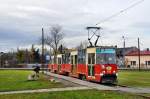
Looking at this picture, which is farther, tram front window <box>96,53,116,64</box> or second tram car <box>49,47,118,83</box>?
tram front window <box>96,53,116,64</box>

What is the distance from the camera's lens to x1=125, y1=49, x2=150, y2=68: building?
13538 centimetres

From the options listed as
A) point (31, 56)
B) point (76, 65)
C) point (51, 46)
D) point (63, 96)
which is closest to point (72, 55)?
point (76, 65)

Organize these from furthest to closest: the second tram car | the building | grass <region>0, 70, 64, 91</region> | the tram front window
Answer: the building < the tram front window < the second tram car < grass <region>0, 70, 64, 91</region>

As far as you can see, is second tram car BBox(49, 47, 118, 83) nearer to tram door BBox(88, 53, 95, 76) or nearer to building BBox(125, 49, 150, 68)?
tram door BBox(88, 53, 95, 76)

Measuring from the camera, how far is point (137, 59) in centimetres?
14075

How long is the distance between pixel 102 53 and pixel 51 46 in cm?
9643

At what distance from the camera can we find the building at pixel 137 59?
135m

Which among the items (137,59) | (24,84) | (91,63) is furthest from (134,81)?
(137,59)

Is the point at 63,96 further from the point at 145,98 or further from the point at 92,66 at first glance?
the point at 92,66

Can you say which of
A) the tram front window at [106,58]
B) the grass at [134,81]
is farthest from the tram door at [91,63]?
the grass at [134,81]

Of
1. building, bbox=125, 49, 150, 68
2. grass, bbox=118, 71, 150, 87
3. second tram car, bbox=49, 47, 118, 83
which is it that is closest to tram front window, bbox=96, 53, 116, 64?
second tram car, bbox=49, 47, 118, 83

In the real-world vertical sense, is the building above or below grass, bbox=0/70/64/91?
above

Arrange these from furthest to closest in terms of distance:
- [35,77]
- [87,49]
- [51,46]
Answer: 1. [51,46]
2. [35,77]
3. [87,49]

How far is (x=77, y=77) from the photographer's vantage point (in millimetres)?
47781
